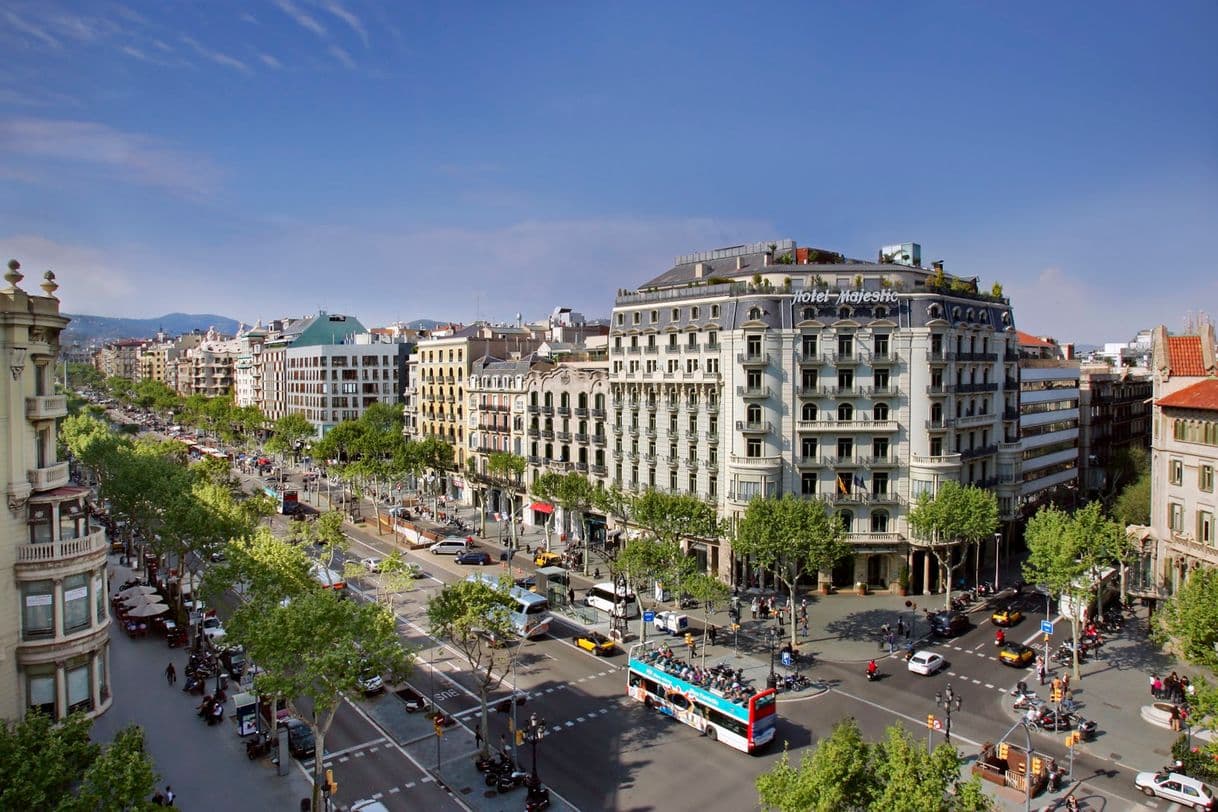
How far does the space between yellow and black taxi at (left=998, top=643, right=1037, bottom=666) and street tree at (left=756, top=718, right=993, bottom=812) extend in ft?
97.3

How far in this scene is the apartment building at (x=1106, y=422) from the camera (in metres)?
100

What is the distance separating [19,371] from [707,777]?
35.9 metres

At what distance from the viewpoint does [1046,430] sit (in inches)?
3457

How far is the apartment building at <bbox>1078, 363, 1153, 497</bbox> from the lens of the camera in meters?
100

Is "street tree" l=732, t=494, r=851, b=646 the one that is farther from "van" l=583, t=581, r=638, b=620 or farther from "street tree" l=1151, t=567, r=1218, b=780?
"street tree" l=1151, t=567, r=1218, b=780

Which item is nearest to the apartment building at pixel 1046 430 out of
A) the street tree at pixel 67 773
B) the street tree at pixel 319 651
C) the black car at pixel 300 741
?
the street tree at pixel 319 651

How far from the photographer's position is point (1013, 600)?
6375 cm

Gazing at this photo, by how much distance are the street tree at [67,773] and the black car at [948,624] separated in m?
49.3

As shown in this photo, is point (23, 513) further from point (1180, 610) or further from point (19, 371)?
point (1180, 610)

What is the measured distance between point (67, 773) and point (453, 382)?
84.6m

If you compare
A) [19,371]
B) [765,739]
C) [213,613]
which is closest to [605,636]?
[765,739]

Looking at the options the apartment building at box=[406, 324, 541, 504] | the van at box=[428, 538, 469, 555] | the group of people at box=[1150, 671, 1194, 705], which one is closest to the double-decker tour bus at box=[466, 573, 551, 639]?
the van at box=[428, 538, 469, 555]

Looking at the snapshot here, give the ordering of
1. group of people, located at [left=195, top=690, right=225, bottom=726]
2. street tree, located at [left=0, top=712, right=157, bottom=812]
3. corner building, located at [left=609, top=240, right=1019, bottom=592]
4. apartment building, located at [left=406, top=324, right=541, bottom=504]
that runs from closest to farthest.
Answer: street tree, located at [left=0, top=712, right=157, bottom=812] → group of people, located at [left=195, top=690, right=225, bottom=726] → corner building, located at [left=609, top=240, right=1019, bottom=592] → apartment building, located at [left=406, top=324, right=541, bottom=504]

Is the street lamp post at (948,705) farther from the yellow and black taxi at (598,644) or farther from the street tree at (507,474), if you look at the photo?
the street tree at (507,474)
